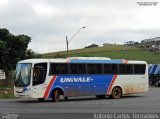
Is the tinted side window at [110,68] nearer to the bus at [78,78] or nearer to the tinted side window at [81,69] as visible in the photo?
the bus at [78,78]

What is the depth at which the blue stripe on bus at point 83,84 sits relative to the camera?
3479cm

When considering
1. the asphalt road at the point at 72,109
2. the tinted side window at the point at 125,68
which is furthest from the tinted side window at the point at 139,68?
the asphalt road at the point at 72,109

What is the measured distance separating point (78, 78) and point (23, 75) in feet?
13.1

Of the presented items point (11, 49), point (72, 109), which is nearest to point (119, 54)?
point (11, 49)

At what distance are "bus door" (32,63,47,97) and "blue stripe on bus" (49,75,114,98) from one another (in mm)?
823

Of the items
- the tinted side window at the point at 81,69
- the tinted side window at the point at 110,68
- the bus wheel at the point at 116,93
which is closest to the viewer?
the tinted side window at the point at 81,69

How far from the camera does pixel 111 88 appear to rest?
37594 millimetres

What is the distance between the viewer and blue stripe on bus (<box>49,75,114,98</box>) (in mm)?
34791

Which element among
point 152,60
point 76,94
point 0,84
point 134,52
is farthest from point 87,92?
point 134,52

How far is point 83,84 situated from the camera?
36.0 metres

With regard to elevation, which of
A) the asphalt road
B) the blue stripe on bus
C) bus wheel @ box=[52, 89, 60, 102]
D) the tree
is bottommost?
the asphalt road

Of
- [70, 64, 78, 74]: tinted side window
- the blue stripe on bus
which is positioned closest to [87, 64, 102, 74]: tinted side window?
the blue stripe on bus

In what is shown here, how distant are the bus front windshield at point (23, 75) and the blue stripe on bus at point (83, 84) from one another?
1.78 m

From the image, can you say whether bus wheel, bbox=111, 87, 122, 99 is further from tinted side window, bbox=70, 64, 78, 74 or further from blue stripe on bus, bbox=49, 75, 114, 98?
tinted side window, bbox=70, 64, 78, 74
